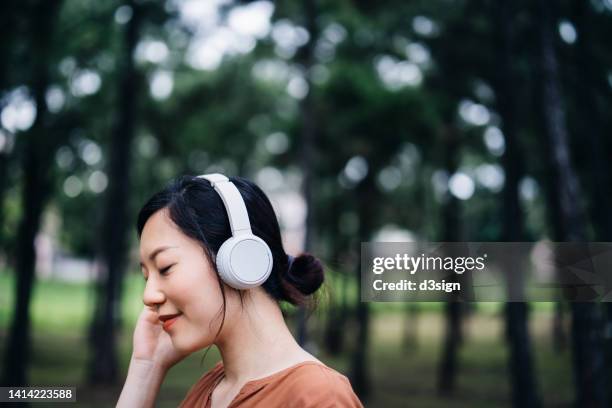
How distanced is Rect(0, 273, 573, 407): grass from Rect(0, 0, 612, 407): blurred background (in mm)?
137

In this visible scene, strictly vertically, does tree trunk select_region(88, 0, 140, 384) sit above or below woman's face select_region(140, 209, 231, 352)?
above

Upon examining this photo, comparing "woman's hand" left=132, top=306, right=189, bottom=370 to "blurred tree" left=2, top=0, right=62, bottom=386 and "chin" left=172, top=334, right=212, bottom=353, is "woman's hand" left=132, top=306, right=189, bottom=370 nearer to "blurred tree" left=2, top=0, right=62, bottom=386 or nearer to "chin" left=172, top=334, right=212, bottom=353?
"chin" left=172, top=334, right=212, bottom=353

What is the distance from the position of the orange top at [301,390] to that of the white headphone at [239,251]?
0.23 meters

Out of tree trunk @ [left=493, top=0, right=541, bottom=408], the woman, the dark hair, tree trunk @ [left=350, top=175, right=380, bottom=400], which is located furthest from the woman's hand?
tree trunk @ [left=350, top=175, right=380, bottom=400]

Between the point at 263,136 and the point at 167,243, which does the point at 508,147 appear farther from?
the point at 263,136

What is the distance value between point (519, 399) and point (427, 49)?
6.74 meters

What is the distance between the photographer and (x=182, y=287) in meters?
1.63

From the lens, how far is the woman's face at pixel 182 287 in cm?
163

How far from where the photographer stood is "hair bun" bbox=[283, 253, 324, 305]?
181 cm

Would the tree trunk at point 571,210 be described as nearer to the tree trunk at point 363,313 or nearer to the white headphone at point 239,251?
the white headphone at point 239,251

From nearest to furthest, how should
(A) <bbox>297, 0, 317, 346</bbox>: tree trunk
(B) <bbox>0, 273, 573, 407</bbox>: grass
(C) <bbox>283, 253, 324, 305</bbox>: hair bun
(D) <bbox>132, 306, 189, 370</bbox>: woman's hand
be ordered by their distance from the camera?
(C) <bbox>283, 253, 324, 305</bbox>: hair bun < (D) <bbox>132, 306, 189, 370</bbox>: woman's hand < (A) <bbox>297, 0, 317, 346</bbox>: tree trunk < (B) <bbox>0, 273, 573, 407</bbox>: grass

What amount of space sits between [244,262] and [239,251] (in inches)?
1.2

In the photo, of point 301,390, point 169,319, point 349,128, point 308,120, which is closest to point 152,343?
point 169,319

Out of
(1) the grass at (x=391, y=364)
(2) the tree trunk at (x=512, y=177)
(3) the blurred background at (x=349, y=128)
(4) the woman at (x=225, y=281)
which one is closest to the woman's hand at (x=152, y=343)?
(4) the woman at (x=225, y=281)
